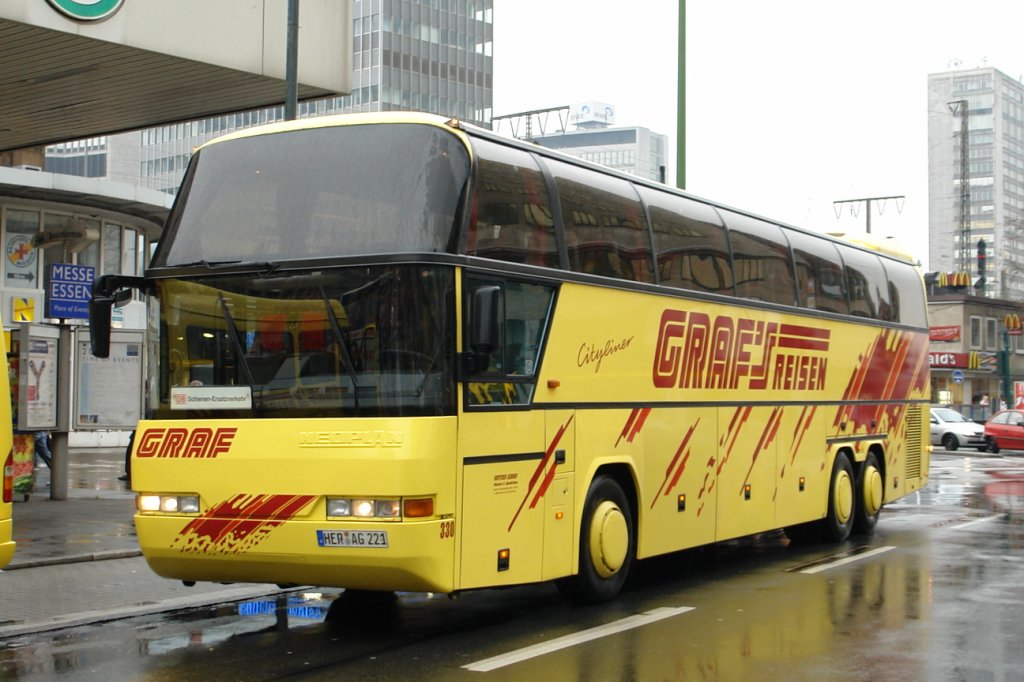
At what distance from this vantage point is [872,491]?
1695 cm

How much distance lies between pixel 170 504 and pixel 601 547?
344 centimetres

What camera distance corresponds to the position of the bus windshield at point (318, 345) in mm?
8664

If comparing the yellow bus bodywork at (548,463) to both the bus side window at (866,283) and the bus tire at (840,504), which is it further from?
the bus side window at (866,283)

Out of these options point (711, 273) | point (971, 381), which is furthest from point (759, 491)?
point (971, 381)

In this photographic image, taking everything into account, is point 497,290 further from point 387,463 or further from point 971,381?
point 971,381

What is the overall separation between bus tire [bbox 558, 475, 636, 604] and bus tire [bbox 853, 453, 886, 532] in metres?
6.68

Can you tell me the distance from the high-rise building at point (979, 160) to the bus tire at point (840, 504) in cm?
16572

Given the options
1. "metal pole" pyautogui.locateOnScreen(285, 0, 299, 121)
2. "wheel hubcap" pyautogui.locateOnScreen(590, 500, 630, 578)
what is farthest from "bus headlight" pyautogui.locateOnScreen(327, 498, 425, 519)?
"metal pole" pyautogui.locateOnScreen(285, 0, 299, 121)

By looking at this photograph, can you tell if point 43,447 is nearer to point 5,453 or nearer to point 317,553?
point 5,453

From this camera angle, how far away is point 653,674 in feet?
26.3

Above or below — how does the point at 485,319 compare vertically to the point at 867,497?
above

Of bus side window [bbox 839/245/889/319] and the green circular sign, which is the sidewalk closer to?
the green circular sign

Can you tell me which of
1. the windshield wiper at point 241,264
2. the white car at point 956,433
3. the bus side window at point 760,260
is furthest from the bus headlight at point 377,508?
the white car at point 956,433

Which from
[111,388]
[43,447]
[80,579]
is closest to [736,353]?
[80,579]
